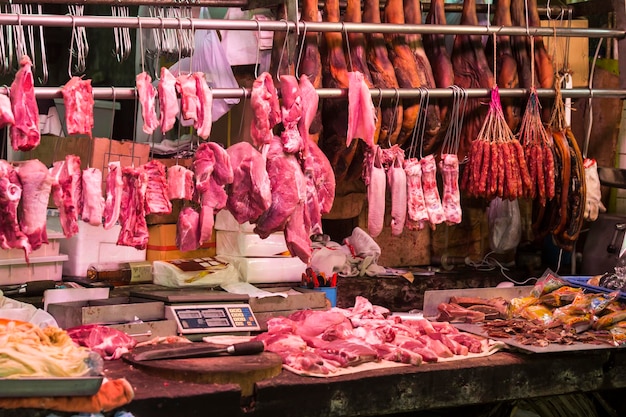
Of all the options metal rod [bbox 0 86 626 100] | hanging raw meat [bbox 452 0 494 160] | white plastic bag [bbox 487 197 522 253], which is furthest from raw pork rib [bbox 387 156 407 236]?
white plastic bag [bbox 487 197 522 253]

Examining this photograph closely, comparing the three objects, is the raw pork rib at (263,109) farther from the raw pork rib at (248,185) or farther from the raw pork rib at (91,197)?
the raw pork rib at (91,197)

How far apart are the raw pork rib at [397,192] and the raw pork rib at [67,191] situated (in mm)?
2033

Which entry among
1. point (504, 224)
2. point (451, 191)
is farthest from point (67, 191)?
point (504, 224)

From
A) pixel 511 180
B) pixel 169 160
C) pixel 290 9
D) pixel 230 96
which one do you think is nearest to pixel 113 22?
pixel 230 96

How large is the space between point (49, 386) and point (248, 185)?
1.78 meters

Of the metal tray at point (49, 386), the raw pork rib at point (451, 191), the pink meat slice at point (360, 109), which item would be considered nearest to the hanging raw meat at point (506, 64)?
the raw pork rib at point (451, 191)

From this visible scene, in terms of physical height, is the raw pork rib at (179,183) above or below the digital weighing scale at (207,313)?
above

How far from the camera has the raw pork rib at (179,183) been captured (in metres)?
5.25

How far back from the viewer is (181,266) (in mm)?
6594

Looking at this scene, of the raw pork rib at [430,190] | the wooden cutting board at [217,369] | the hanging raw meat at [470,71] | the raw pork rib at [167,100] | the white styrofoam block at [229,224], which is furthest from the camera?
the white styrofoam block at [229,224]

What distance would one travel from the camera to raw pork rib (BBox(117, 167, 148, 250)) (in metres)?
5.21

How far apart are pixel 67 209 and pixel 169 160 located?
205 centimetres

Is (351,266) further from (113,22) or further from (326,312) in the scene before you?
(113,22)

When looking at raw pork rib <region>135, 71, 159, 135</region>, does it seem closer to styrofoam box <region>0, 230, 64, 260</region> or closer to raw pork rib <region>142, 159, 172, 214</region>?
raw pork rib <region>142, 159, 172, 214</region>
